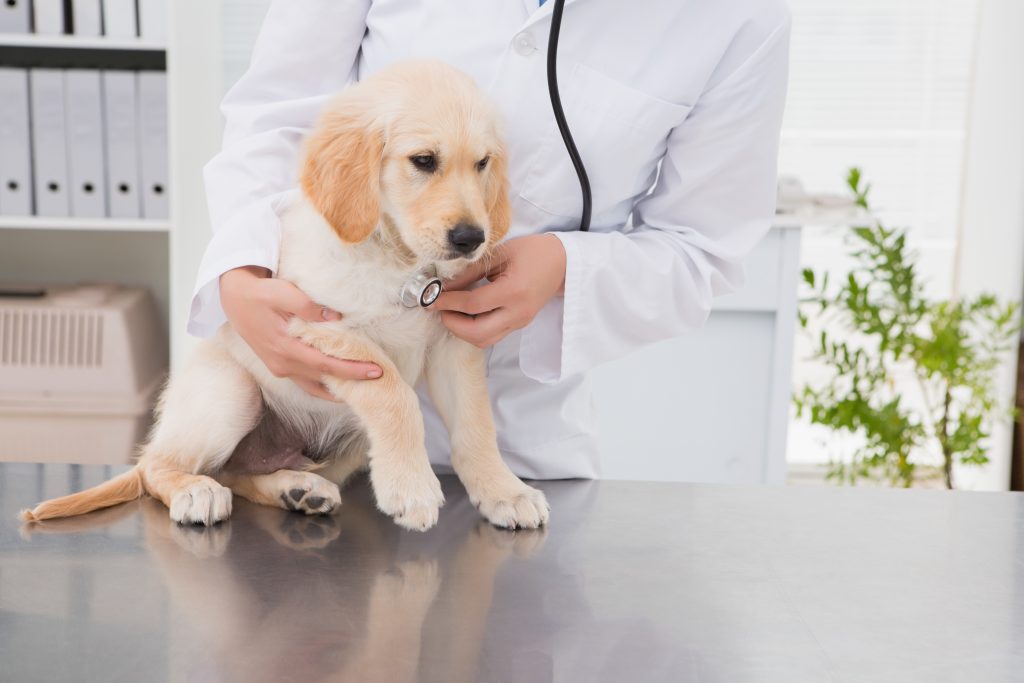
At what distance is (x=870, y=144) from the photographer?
10.3 feet

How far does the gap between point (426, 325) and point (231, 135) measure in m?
0.36

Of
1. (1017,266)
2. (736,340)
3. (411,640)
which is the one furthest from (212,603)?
(1017,266)

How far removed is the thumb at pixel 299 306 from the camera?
97 cm

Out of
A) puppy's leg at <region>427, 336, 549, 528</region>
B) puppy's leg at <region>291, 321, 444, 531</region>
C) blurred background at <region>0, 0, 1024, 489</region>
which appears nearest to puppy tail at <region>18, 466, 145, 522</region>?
puppy's leg at <region>291, 321, 444, 531</region>

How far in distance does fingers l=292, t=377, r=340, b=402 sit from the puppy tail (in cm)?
20

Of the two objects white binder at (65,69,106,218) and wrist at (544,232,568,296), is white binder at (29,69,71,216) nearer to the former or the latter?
white binder at (65,69,106,218)

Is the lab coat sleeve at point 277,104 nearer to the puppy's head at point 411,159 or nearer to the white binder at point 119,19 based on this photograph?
the puppy's head at point 411,159

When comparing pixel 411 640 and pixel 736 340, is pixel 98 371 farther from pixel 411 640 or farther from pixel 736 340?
pixel 411 640

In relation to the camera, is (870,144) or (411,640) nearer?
(411,640)

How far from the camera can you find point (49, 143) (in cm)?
Answer: 242

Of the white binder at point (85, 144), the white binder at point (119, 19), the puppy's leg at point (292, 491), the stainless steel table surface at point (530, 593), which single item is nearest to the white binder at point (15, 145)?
the white binder at point (85, 144)

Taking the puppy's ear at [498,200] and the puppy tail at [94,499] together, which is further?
the puppy's ear at [498,200]

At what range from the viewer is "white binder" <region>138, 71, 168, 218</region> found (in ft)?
7.90

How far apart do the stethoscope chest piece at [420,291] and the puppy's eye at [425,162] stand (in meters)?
0.11
